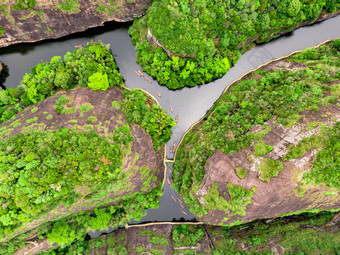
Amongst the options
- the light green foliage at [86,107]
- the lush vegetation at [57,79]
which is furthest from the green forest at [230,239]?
the lush vegetation at [57,79]

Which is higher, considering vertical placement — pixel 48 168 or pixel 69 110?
pixel 69 110

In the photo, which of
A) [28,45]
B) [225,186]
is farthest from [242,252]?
[28,45]

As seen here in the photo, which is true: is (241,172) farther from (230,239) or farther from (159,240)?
(159,240)

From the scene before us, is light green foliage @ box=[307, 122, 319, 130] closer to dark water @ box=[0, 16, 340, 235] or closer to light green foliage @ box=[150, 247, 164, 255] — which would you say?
dark water @ box=[0, 16, 340, 235]

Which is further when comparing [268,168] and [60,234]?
[60,234]

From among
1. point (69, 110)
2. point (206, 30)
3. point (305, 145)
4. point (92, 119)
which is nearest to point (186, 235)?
point (305, 145)

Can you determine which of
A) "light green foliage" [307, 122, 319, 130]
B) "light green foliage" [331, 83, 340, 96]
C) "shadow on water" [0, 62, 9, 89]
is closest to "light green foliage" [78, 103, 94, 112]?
"shadow on water" [0, 62, 9, 89]
